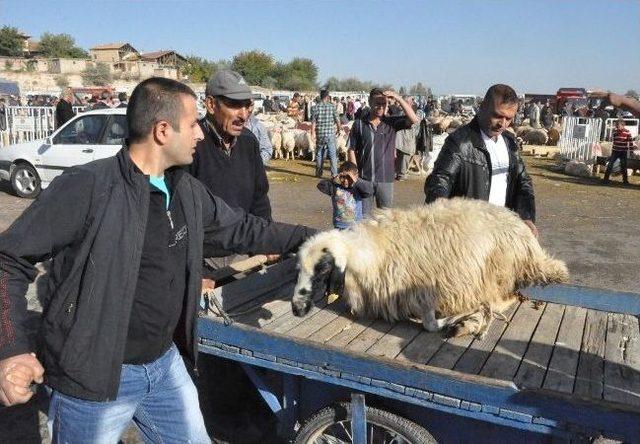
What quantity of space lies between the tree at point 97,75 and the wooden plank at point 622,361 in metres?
72.3

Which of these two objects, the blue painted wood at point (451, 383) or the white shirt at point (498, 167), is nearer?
the blue painted wood at point (451, 383)

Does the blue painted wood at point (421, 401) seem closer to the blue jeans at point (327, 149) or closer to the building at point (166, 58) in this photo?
the blue jeans at point (327, 149)

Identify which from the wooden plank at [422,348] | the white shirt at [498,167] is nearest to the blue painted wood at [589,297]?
the white shirt at [498,167]

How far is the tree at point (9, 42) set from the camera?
88812 millimetres

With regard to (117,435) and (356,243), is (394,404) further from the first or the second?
(117,435)

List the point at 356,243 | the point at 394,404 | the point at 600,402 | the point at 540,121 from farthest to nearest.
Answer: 1. the point at 540,121
2. the point at 356,243
3. the point at 394,404
4. the point at 600,402

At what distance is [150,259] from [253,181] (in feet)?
6.02

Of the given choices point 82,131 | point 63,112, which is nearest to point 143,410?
point 82,131

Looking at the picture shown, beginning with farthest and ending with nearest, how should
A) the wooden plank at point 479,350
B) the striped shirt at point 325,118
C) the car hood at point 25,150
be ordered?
the striped shirt at point 325,118, the car hood at point 25,150, the wooden plank at point 479,350

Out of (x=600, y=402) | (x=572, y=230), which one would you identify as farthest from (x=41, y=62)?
(x=600, y=402)

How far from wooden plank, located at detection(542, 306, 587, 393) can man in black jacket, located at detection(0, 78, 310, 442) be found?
176cm

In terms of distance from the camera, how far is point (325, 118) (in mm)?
14273

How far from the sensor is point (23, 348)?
2049 mm

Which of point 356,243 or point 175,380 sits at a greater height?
point 356,243
